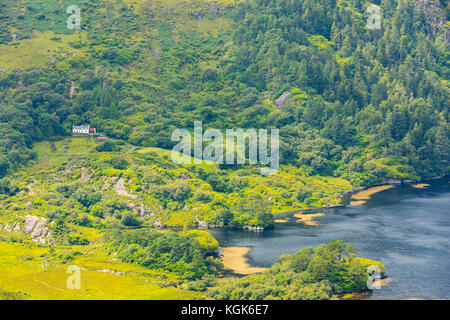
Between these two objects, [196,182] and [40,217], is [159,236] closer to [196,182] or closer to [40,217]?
[40,217]

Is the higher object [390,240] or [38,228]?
[38,228]

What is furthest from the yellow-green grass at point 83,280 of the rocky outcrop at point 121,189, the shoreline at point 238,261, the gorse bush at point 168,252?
the rocky outcrop at point 121,189

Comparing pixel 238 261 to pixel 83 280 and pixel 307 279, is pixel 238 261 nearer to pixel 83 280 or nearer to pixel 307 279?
pixel 307 279

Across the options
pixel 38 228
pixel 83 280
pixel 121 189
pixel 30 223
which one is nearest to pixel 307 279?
pixel 83 280

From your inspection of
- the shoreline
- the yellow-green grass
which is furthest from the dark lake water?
the yellow-green grass

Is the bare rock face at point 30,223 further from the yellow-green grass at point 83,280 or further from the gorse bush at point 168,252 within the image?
the gorse bush at point 168,252
